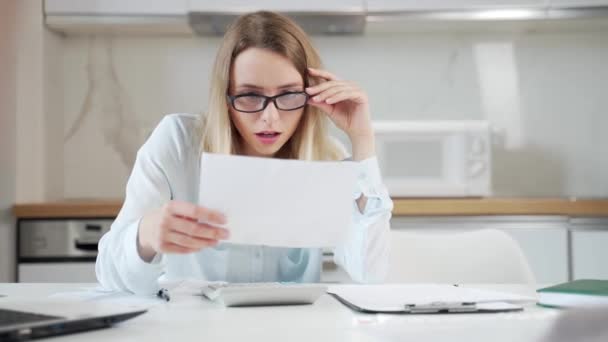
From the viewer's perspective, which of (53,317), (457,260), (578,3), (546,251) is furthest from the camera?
(578,3)

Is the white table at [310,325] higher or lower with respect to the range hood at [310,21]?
lower

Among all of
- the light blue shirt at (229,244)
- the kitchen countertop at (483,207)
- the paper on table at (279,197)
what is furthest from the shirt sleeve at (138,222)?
the kitchen countertop at (483,207)

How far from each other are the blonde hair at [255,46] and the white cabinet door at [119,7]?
4.65 ft

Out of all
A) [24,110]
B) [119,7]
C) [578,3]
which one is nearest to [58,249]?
[24,110]

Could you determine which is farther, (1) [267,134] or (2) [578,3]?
(2) [578,3]

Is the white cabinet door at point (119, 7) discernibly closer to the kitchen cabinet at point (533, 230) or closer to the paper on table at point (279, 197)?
the kitchen cabinet at point (533, 230)

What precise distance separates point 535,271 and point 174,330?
198 centimetres

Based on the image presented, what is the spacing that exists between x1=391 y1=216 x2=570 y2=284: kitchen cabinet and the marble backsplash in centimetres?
61

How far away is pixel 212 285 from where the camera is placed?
48.4 inches

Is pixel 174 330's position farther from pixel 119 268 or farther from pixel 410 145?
pixel 410 145

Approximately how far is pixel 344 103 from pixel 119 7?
1.63 m

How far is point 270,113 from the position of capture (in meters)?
1.36

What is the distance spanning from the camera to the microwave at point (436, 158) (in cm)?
278

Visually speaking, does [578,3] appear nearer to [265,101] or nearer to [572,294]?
[265,101]
